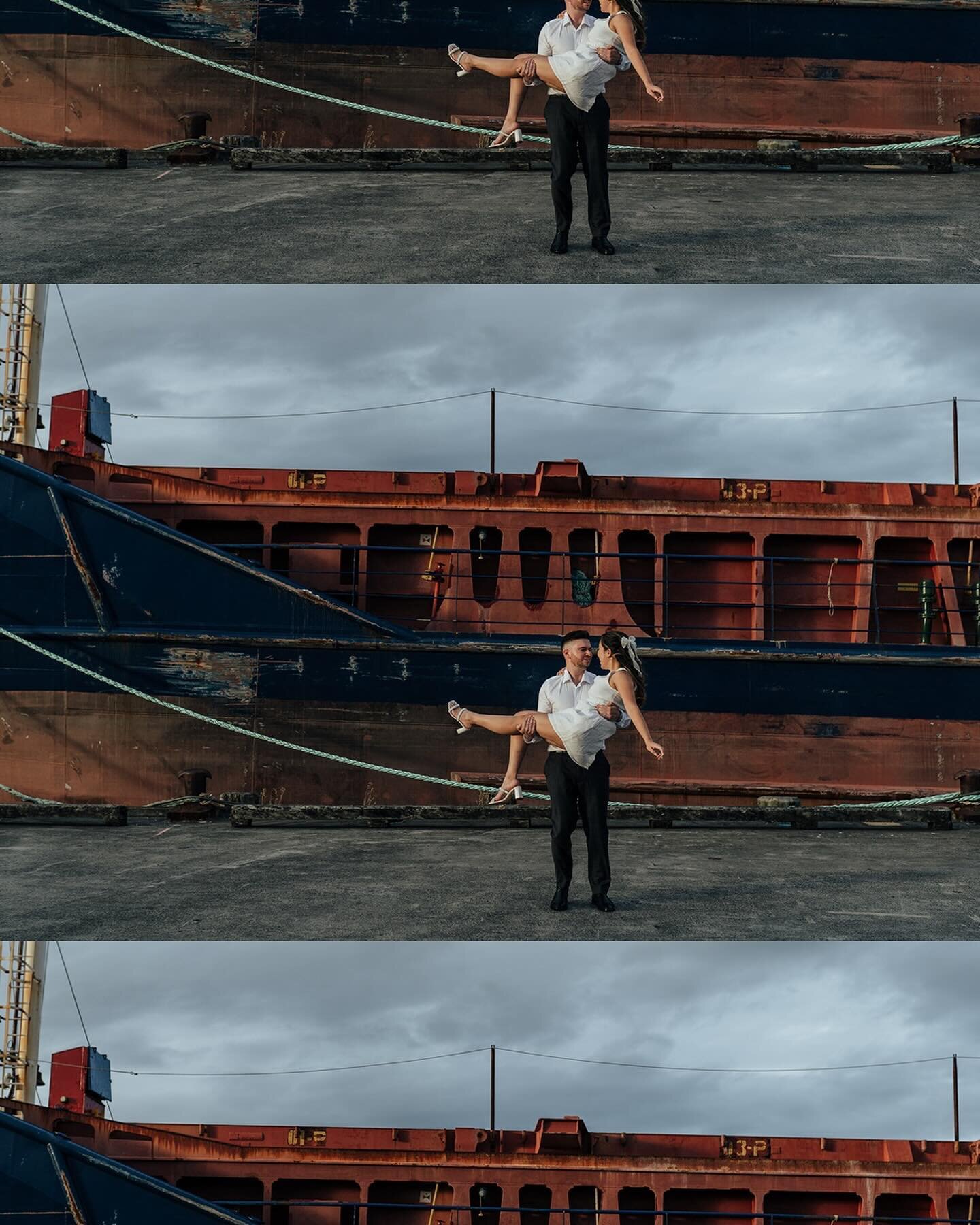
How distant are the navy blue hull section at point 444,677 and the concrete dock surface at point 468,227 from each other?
3.18 m

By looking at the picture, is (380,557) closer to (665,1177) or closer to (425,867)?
(425,867)

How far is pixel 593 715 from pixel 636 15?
5.33 m

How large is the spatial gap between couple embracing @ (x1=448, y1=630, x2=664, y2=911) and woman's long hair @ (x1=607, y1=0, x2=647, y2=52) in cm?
474

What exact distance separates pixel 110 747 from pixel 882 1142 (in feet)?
25.0

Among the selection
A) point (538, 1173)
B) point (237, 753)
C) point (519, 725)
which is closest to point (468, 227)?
point (237, 753)

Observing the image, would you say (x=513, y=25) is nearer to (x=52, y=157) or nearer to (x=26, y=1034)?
(x=52, y=157)

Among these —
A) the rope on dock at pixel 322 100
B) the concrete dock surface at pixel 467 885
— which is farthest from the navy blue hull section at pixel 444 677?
the rope on dock at pixel 322 100

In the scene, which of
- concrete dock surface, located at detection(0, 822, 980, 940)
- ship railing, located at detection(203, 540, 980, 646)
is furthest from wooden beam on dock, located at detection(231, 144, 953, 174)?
concrete dock surface, located at detection(0, 822, 980, 940)

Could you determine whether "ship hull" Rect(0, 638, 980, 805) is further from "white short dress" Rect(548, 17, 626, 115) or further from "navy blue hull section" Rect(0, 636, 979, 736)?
"white short dress" Rect(548, 17, 626, 115)

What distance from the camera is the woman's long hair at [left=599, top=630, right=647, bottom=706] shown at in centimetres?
779

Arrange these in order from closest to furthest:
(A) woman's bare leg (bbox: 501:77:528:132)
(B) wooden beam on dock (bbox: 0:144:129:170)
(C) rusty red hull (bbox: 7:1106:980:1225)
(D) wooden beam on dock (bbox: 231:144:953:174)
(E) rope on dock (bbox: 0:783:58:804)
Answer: (A) woman's bare leg (bbox: 501:77:528:132) → (C) rusty red hull (bbox: 7:1106:980:1225) → (E) rope on dock (bbox: 0:783:58:804) → (D) wooden beam on dock (bbox: 231:144:953:174) → (B) wooden beam on dock (bbox: 0:144:129:170)

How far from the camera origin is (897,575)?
1534 centimetres

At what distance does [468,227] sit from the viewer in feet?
46.5

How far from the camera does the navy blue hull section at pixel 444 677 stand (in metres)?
13.0
